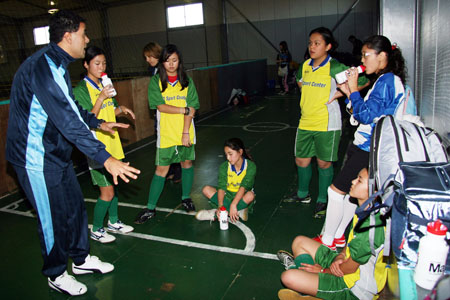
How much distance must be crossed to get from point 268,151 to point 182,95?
3141 mm

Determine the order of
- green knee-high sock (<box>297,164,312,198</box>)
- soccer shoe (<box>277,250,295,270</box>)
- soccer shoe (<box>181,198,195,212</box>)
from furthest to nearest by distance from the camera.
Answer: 1. soccer shoe (<box>181,198,195,212</box>)
2. green knee-high sock (<box>297,164,312,198</box>)
3. soccer shoe (<box>277,250,295,270</box>)

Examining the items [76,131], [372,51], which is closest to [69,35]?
[76,131]

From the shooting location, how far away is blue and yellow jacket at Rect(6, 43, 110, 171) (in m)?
2.52

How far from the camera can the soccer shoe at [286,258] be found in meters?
3.21

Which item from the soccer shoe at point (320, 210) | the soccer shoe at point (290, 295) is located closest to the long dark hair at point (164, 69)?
the soccer shoe at point (320, 210)

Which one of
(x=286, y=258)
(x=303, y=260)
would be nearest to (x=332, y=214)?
(x=286, y=258)

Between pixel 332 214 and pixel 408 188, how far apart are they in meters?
1.91

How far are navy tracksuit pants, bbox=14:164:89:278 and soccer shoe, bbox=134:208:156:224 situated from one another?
1.22 m

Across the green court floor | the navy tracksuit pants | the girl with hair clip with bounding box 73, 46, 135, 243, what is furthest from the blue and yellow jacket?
the green court floor

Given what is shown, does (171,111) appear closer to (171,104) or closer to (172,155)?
(171,104)

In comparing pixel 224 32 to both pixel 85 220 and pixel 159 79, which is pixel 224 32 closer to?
pixel 159 79

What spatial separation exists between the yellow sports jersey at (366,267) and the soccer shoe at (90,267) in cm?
219

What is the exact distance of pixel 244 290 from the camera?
9.86 ft

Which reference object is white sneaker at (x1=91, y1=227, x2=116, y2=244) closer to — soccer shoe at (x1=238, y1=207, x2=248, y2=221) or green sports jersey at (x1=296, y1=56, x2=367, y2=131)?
soccer shoe at (x1=238, y1=207, x2=248, y2=221)
